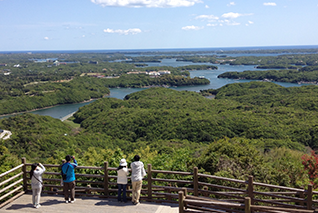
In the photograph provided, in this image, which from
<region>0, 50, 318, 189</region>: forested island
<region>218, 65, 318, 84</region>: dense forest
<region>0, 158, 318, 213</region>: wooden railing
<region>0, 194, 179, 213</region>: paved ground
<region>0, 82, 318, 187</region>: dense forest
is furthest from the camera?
<region>218, 65, 318, 84</region>: dense forest

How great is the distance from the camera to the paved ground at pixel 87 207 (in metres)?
8.21

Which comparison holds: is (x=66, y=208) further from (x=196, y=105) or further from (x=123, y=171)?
(x=196, y=105)

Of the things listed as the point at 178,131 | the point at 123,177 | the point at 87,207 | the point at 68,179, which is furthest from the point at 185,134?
the point at 87,207

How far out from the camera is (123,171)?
870 cm

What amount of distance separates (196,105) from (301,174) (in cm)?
7233

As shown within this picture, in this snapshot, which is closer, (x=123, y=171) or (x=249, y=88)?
(x=123, y=171)

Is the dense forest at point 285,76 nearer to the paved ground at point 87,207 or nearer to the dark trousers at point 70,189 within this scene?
the paved ground at point 87,207

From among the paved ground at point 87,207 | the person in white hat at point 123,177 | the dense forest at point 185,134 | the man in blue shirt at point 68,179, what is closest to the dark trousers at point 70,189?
the man in blue shirt at point 68,179

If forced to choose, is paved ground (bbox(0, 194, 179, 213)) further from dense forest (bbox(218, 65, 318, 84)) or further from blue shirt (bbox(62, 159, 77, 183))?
dense forest (bbox(218, 65, 318, 84))

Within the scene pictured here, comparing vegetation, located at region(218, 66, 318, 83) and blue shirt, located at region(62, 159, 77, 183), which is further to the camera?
vegetation, located at region(218, 66, 318, 83)

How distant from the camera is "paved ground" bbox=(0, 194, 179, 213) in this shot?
8.21 meters

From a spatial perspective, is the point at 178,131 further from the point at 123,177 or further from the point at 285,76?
the point at 285,76

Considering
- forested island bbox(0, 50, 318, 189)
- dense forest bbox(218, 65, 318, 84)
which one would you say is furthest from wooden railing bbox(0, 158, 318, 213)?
dense forest bbox(218, 65, 318, 84)

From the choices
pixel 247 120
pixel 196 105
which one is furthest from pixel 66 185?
pixel 196 105
